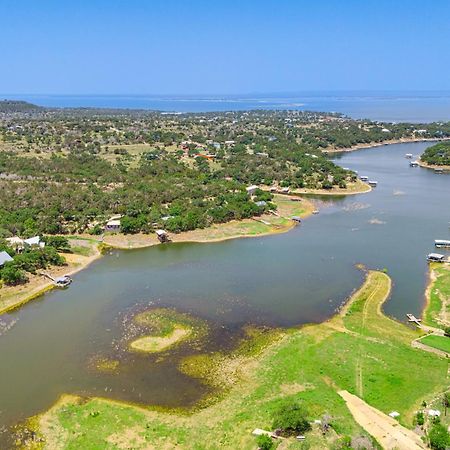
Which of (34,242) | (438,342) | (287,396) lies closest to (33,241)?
(34,242)

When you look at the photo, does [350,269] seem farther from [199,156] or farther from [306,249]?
[199,156]

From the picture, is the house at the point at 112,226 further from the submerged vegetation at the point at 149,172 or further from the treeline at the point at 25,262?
the treeline at the point at 25,262

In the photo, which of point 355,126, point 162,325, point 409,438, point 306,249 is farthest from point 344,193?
point 355,126

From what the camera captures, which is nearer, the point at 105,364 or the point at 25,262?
the point at 105,364

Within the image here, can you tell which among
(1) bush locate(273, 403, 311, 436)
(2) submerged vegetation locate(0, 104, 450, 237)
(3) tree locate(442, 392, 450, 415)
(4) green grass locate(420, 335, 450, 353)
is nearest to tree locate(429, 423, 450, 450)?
(3) tree locate(442, 392, 450, 415)

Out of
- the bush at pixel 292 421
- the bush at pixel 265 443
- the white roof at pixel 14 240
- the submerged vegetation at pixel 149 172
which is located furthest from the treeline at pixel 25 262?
the bush at pixel 265 443

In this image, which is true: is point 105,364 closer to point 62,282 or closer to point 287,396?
point 287,396
